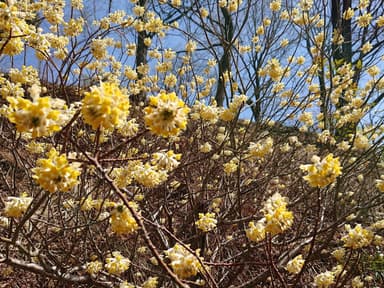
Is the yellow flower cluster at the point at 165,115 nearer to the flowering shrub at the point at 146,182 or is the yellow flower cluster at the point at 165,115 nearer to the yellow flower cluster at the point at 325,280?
the flowering shrub at the point at 146,182

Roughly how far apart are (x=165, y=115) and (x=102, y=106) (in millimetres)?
238

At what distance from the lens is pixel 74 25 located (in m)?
3.05

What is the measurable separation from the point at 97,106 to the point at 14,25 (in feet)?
2.94

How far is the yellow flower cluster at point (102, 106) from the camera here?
1288mm

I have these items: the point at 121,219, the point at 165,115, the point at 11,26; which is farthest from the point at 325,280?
the point at 11,26

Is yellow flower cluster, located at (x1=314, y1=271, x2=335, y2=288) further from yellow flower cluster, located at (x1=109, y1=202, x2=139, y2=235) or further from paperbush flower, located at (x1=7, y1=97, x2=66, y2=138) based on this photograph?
paperbush flower, located at (x1=7, y1=97, x2=66, y2=138)

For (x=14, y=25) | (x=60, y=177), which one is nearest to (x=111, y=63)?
(x=14, y=25)

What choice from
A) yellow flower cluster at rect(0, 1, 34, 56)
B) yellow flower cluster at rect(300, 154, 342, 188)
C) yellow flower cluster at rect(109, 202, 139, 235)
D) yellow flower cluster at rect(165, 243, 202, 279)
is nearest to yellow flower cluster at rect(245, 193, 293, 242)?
yellow flower cluster at rect(300, 154, 342, 188)

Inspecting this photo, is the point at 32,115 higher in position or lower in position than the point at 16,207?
higher

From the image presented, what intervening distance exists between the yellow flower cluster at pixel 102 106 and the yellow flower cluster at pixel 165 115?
4.8 inches

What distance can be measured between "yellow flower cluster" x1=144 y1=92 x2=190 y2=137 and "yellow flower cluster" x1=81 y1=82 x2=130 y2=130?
122 mm

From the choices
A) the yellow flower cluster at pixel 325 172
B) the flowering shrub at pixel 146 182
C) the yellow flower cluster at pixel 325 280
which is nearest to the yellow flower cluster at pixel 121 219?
the flowering shrub at pixel 146 182

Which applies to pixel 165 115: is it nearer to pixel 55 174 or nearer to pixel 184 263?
pixel 55 174

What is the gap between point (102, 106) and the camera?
129cm
